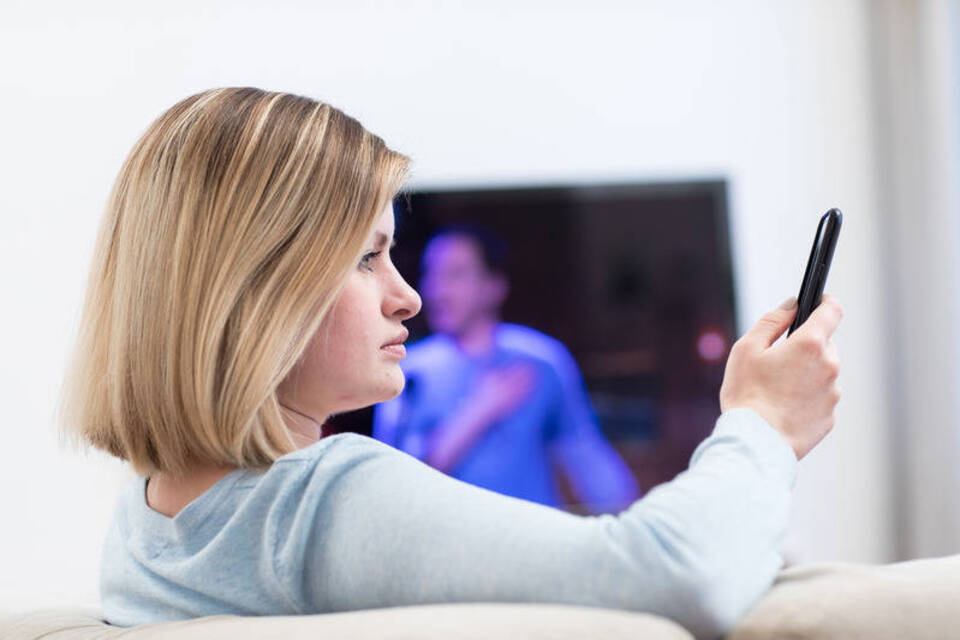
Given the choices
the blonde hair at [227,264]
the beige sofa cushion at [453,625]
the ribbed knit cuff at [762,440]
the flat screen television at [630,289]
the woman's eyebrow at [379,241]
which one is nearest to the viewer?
the beige sofa cushion at [453,625]

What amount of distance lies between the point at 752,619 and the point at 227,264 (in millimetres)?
454

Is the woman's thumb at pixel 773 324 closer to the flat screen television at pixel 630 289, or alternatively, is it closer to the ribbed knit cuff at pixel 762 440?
the ribbed knit cuff at pixel 762 440

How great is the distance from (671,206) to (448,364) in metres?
0.85

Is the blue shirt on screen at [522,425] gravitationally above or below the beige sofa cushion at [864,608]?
below

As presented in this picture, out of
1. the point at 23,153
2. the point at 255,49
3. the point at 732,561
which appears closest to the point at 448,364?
the point at 255,49

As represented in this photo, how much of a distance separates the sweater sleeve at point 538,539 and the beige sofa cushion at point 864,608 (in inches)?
0.9

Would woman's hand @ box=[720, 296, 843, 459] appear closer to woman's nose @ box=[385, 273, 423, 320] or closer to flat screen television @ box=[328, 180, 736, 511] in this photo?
woman's nose @ box=[385, 273, 423, 320]

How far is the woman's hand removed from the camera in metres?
0.69

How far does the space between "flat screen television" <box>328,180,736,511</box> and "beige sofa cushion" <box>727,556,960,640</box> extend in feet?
7.64

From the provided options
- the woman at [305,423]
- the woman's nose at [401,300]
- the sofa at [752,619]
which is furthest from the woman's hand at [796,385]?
the woman's nose at [401,300]

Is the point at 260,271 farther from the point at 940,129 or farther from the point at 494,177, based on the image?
the point at 940,129

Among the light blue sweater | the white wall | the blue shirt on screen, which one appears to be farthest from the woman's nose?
the white wall

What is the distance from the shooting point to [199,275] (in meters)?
0.79

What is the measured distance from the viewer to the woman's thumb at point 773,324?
2.42 ft
